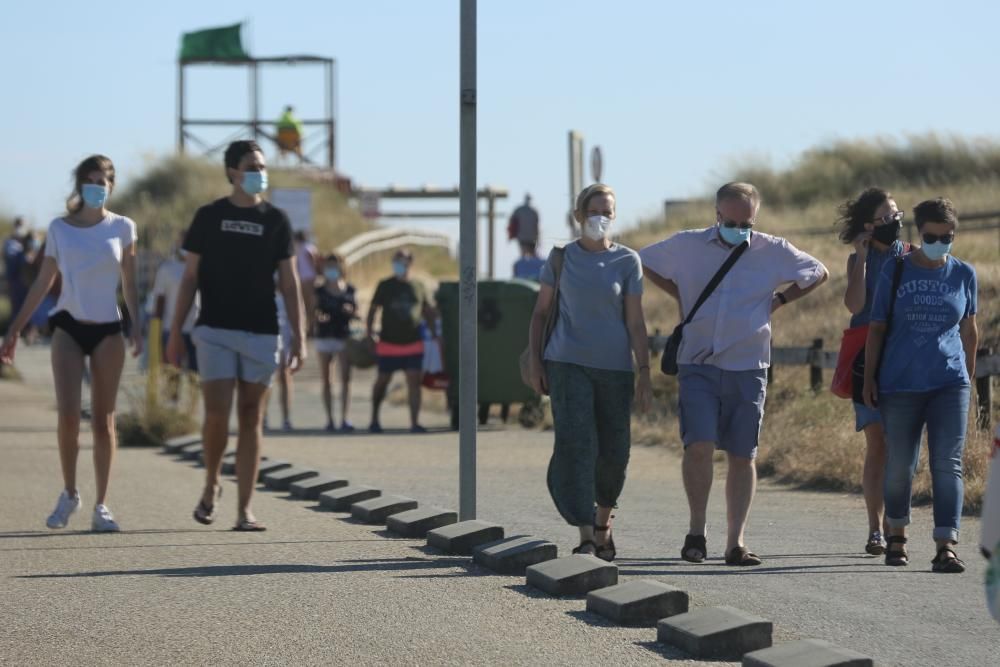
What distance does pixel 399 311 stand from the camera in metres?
19.3

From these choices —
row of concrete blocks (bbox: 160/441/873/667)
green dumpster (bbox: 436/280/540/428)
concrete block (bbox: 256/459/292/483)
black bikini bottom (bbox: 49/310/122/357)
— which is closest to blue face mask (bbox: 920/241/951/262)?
row of concrete blocks (bbox: 160/441/873/667)

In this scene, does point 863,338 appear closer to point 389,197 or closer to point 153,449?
point 153,449

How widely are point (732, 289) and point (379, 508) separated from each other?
289 cm

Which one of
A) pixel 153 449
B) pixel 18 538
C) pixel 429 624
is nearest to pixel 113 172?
pixel 18 538

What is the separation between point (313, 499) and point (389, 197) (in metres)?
42.2

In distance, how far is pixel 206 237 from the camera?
10.7m

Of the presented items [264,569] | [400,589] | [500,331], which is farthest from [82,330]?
[500,331]

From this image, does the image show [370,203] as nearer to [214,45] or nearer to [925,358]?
[214,45]

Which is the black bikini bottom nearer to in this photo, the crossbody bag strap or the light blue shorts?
the crossbody bag strap

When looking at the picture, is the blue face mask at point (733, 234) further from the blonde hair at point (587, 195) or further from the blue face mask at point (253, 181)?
the blue face mask at point (253, 181)

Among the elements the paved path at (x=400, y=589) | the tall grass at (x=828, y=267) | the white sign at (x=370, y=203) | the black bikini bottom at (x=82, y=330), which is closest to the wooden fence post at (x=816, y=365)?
the tall grass at (x=828, y=267)

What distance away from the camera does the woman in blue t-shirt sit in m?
9.55

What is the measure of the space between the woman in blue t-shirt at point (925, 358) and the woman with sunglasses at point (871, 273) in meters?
0.36

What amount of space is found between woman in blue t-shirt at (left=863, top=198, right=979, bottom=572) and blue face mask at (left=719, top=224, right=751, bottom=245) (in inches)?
26.7
